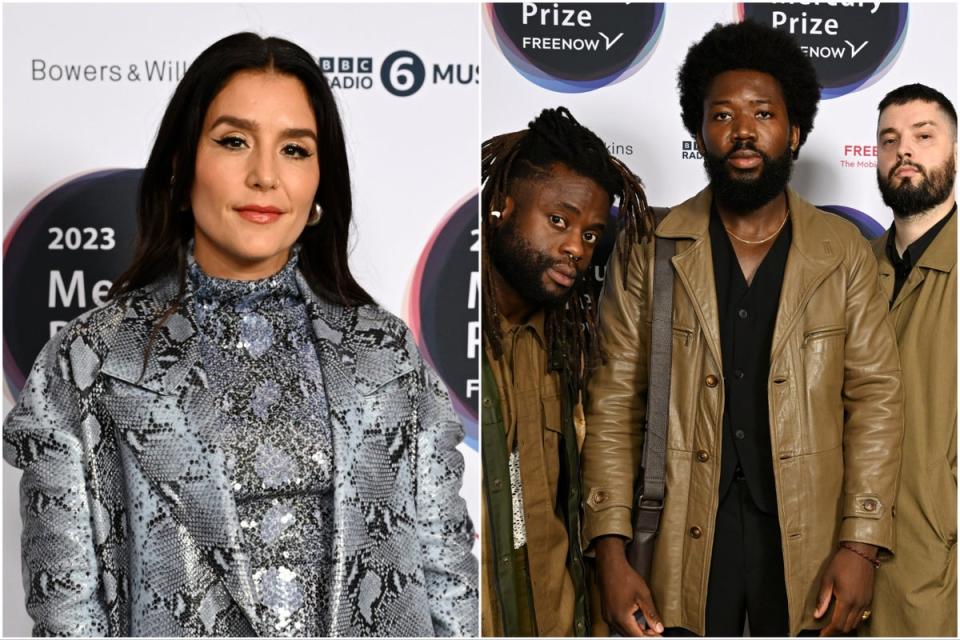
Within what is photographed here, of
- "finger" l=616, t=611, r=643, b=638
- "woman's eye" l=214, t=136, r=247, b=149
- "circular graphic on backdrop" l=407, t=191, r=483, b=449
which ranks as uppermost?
"woman's eye" l=214, t=136, r=247, b=149

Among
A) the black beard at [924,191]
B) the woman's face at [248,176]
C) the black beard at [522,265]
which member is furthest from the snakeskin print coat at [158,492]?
the black beard at [924,191]

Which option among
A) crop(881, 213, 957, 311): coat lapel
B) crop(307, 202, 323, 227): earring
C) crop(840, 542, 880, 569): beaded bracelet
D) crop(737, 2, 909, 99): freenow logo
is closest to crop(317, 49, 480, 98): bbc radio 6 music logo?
crop(737, 2, 909, 99): freenow logo

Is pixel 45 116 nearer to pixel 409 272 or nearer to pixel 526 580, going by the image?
→ pixel 409 272

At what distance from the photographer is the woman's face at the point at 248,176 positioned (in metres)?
2.59

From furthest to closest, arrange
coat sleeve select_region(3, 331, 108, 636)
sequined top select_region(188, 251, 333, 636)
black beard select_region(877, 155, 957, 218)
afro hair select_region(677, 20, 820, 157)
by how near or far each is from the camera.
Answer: black beard select_region(877, 155, 957, 218), afro hair select_region(677, 20, 820, 157), sequined top select_region(188, 251, 333, 636), coat sleeve select_region(3, 331, 108, 636)

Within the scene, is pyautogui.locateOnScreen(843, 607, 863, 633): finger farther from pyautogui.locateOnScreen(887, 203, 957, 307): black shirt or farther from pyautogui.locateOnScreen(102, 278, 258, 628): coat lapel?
pyautogui.locateOnScreen(102, 278, 258, 628): coat lapel

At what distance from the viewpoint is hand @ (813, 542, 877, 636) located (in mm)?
3197

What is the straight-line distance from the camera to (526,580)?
346cm

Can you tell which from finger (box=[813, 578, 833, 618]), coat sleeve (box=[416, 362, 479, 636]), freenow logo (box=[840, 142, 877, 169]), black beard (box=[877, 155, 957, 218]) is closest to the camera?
coat sleeve (box=[416, 362, 479, 636])

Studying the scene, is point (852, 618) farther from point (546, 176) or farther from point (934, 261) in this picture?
point (546, 176)

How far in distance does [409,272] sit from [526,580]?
1.15m

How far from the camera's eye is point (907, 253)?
11.9 ft

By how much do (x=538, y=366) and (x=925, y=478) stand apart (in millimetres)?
1287

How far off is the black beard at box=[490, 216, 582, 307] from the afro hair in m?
0.72
